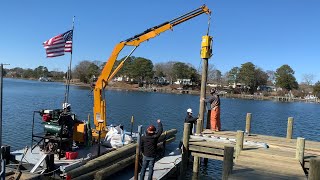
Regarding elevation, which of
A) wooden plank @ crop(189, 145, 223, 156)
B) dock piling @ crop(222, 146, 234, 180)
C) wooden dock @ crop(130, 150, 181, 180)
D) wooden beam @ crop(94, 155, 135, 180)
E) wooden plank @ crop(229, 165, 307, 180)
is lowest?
wooden dock @ crop(130, 150, 181, 180)

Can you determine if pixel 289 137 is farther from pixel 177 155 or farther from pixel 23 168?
pixel 23 168

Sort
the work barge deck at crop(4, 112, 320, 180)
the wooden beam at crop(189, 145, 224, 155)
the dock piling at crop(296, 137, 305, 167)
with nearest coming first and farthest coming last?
the work barge deck at crop(4, 112, 320, 180), the dock piling at crop(296, 137, 305, 167), the wooden beam at crop(189, 145, 224, 155)

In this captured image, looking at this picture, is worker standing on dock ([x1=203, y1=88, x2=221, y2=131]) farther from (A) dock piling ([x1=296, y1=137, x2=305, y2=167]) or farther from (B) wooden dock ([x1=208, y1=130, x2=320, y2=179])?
(A) dock piling ([x1=296, y1=137, x2=305, y2=167])

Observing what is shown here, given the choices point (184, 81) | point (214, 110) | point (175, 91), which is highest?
point (184, 81)

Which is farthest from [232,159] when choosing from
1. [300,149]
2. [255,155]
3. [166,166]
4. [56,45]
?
[56,45]

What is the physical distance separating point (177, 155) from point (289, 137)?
531cm

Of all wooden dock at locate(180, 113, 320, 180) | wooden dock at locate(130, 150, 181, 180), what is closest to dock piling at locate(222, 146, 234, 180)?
wooden dock at locate(180, 113, 320, 180)

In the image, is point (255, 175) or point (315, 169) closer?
point (315, 169)

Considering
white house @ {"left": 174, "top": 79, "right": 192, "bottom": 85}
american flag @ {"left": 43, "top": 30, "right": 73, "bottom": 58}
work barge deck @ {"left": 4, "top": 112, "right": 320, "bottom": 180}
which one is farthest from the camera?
white house @ {"left": 174, "top": 79, "right": 192, "bottom": 85}

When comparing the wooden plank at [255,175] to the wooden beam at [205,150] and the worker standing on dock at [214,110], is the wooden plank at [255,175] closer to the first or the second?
the wooden beam at [205,150]

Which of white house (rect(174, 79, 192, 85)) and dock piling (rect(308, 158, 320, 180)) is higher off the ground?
white house (rect(174, 79, 192, 85))

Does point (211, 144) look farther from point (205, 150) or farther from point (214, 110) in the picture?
point (214, 110)

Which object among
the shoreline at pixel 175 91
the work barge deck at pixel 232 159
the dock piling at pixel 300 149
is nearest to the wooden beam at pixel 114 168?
the work barge deck at pixel 232 159

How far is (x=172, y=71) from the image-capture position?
160 m
